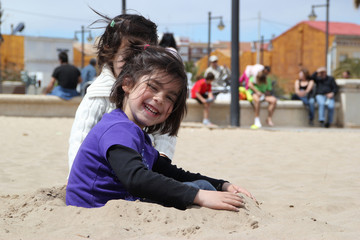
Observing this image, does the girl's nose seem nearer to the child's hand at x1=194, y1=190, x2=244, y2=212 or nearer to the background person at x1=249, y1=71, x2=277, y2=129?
the child's hand at x1=194, y1=190, x2=244, y2=212

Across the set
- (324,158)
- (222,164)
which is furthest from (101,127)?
(324,158)

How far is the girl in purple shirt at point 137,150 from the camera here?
2.46 metres

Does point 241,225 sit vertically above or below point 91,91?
below

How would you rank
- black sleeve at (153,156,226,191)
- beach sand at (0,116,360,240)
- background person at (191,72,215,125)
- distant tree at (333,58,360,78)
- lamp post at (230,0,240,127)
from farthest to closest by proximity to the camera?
1. distant tree at (333,58,360,78)
2. background person at (191,72,215,125)
3. lamp post at (230,0,240,127)
4. black sleeve at (153,156,226,191)
5. beach sand at (0,116,360,240)

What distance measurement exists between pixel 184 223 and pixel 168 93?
0.72 m

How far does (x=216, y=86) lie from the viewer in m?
14.3

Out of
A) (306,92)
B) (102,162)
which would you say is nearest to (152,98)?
(102,162)

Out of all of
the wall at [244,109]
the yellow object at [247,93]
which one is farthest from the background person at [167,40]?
the yellow object at [247,93]

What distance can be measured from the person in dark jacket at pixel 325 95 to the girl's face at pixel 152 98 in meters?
9.90

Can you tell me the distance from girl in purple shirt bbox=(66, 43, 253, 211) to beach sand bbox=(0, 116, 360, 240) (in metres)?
0.09

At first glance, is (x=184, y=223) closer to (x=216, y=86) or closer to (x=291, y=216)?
(x=291, y=216)

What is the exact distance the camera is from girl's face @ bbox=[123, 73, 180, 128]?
2.71m

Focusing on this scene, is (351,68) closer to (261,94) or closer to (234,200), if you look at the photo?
(261,94)

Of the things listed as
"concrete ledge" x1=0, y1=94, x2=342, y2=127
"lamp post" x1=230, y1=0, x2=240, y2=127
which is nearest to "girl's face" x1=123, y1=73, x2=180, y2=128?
"lamp post" x1=230, y1=0, x2=240, y2=127
